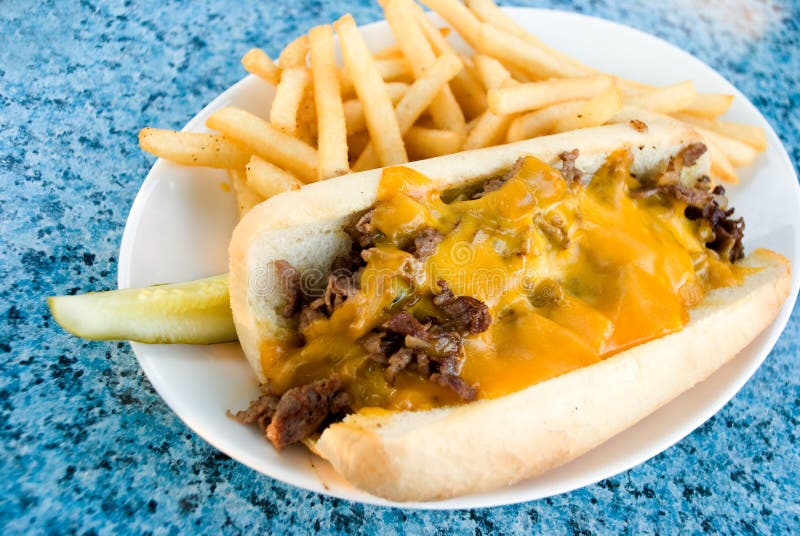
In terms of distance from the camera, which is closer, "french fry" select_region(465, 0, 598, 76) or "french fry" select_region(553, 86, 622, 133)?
"french fry" select_region(553, 86, 622, 133)

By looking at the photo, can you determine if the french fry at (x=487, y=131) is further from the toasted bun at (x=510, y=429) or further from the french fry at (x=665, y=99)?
the toasted bun at (x=510, y=429)

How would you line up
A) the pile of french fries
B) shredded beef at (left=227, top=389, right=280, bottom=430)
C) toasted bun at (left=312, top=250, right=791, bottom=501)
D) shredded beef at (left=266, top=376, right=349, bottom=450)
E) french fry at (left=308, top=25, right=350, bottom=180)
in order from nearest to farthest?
toasted bun at (left=312, top=250, right=791, bottom=501) < shredded beef at (left=266, top=376, right=349, bottom=450) < shredded beef at (left=227, top=389, right=280, bottom=430) < french fry at (left=308, top=25, right=350, bottom=180) < the pile of french fries

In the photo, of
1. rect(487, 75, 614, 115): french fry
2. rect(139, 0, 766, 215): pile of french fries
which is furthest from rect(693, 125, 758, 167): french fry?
rect(487, 75, 614, 115): french fry

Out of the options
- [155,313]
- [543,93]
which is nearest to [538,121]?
[543,93]

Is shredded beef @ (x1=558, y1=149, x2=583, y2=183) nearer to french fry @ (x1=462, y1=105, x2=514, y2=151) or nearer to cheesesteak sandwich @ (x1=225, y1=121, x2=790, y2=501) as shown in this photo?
cheesesteak sandwich @ (x1=225, y1=121, x2=790, y2=501)

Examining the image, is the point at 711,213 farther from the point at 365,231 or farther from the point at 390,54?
the point at 390,54

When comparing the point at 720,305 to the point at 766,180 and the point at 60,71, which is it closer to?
the point at 766,180

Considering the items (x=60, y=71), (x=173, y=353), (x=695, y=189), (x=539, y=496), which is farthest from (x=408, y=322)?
(x=60, y=71)

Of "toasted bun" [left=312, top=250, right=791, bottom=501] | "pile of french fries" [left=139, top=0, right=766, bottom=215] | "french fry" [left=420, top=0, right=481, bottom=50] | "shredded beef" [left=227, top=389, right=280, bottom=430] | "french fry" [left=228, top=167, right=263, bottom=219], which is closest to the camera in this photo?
"toasted bun" [left=312, top=250, right=791, bottom=501]
